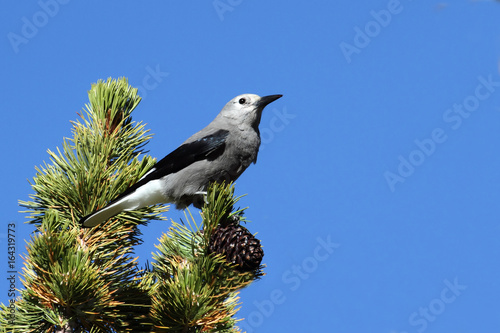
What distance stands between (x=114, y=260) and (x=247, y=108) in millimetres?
2410

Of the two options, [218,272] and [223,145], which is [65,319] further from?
[223,145]

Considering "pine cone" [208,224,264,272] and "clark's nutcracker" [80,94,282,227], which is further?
"clark's nutcracker" [80,94,282,227]

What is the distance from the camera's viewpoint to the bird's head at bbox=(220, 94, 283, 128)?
14.7 feet

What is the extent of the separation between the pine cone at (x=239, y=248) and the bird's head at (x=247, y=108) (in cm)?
215

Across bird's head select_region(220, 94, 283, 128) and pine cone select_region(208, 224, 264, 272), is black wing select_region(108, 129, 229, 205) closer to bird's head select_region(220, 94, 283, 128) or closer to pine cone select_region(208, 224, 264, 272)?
bird's head select_region(220, 94, 283, 128)

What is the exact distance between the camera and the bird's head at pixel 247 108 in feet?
14.7

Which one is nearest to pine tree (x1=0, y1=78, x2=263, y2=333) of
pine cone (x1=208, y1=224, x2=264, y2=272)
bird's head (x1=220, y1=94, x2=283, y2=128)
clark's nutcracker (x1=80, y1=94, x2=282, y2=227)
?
pine cone (x1=208, y1=224, x2=264, y2=272)

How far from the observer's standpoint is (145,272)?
258cm

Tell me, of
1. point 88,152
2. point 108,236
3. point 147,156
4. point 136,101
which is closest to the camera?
point 108,236

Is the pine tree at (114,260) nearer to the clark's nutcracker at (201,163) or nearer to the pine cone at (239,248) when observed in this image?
the pine cone at (239,248)

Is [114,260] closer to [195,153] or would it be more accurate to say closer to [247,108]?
[195,153]

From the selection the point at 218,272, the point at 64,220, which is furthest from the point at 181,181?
the point at 218,272

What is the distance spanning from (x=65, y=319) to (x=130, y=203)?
2.57 feet

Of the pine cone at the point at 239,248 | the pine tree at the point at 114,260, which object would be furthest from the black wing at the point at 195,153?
the pine cone at the point at 239,248
